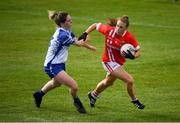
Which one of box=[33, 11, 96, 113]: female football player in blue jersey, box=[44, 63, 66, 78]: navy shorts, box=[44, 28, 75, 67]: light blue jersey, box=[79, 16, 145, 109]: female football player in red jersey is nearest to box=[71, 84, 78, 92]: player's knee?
box=[33, 11, 96, 113]: female football player in blue jersey

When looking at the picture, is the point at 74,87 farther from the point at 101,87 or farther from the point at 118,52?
the point at 118,52

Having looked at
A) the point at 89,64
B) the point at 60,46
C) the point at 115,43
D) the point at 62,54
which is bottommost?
the point at 89,64

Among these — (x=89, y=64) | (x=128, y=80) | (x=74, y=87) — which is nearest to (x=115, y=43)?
(x=128, y=80)

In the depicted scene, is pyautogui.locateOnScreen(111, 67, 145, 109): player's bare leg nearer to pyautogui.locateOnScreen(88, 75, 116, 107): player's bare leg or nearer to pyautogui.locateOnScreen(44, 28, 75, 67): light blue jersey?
pyautogui.locateOnScreen(88, 75, 116, 107): player's bare leg

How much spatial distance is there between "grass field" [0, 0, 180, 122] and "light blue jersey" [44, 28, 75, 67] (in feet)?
3.44

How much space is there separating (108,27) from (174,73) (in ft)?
14.6

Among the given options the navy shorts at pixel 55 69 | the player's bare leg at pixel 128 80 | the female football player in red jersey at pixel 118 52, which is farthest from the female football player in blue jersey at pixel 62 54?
the player's bare leg at pixel 128 80

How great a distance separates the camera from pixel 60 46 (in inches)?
498

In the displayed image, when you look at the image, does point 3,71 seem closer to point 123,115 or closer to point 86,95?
point 86,95

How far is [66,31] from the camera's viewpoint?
1269 cm

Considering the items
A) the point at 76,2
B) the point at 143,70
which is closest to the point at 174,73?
the point at 143,70

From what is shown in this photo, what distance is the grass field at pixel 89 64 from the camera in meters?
12.8

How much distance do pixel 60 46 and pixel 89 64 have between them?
5.99 metres

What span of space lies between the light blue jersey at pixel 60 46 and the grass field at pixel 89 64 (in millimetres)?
1049
